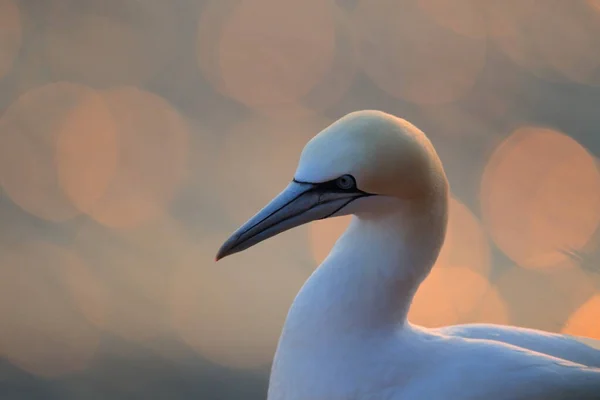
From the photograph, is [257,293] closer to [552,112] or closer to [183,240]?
[183,240]

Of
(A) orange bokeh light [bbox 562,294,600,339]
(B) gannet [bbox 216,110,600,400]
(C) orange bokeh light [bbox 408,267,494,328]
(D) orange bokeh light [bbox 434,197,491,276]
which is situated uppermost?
(D) orange bokeh light [bbox 434,197,491,276]

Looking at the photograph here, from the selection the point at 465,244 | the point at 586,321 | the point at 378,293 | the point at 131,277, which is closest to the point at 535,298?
the point at 586,321

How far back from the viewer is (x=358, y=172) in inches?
62.4

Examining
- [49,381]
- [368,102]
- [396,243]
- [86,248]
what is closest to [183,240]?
[86,248]

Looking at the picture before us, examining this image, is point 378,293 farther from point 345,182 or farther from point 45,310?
point 45,310

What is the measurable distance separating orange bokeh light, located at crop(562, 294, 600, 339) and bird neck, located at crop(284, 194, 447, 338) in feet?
5.42

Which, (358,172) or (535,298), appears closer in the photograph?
(358,172)

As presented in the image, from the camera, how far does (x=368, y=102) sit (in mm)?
3924

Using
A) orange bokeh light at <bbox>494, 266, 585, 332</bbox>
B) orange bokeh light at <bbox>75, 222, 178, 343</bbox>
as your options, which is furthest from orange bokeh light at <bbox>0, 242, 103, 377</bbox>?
orange bokeh light at <bbox>494, 266, 585, 332</bbox>

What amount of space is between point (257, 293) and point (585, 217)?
62.9 inches

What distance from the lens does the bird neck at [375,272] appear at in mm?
1690

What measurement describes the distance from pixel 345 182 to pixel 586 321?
6.47ft

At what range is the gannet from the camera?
1604 mm

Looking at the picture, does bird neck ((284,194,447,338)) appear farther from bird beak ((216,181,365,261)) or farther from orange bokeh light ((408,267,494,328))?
orange bokeh light ((408,267,494,328))
